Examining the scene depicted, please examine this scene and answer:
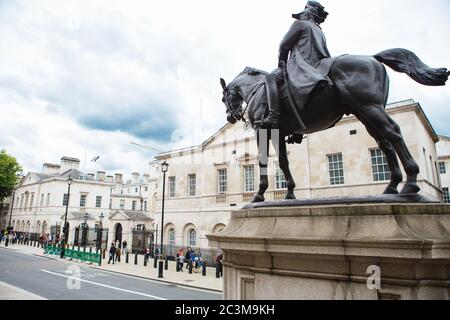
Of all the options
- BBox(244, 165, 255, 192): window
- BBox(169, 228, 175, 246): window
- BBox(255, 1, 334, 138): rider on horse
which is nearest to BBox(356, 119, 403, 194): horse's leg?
BBox(255, 1, 334, 138): rider on horse

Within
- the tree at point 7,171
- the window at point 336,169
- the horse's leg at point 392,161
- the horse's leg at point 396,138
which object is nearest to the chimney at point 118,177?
the tree at point 7,171

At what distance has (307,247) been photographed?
2877 mm

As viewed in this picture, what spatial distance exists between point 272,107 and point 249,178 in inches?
821

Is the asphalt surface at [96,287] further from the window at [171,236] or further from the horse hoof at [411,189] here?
the window at [171,236]

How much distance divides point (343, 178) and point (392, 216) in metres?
18.6

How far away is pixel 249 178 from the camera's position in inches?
977

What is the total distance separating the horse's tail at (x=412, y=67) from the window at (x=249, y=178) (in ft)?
68.7

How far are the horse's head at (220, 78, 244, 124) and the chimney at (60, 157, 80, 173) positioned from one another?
2139 inches

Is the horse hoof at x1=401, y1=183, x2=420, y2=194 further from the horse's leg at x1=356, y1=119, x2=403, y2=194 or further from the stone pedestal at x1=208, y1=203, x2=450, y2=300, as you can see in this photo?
the stone pedestal at x1=208, y1=203, x2=450, y2=300

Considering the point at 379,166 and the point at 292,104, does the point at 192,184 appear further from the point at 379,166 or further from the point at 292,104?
the point at 292,104

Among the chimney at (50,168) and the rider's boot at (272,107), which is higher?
the chimney at (50,168)

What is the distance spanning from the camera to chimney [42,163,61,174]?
184ft

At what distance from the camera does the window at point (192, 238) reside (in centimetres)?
2742
